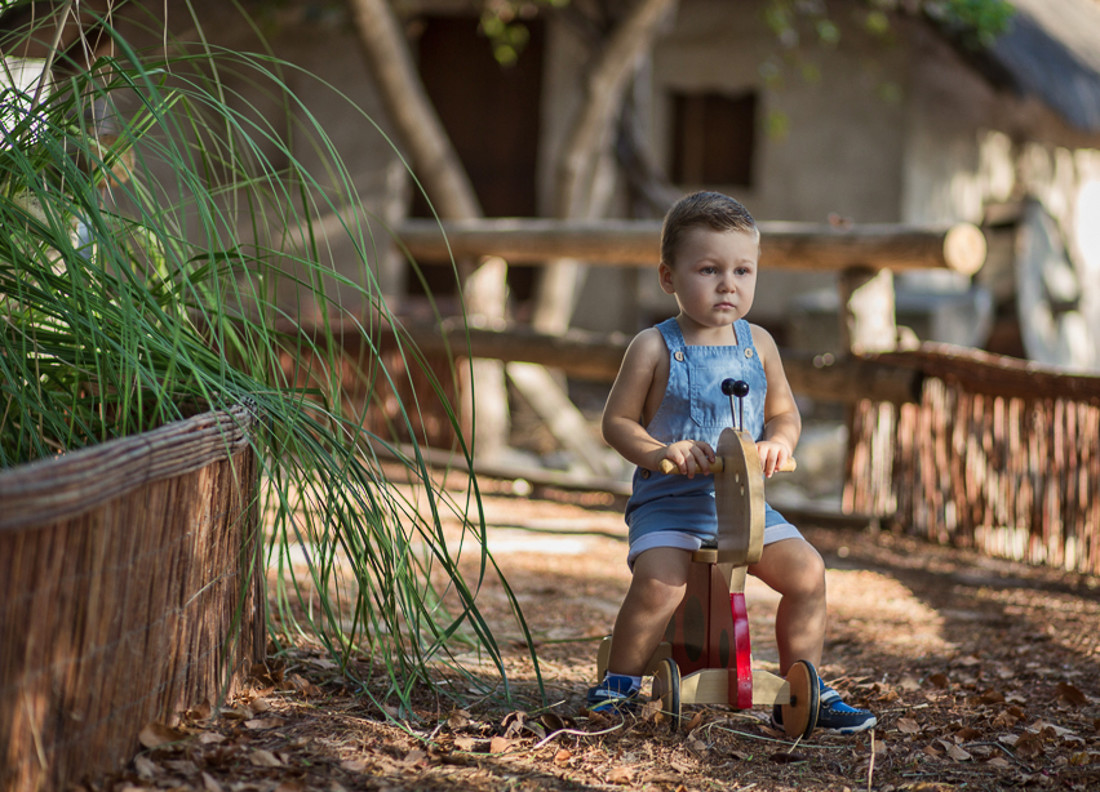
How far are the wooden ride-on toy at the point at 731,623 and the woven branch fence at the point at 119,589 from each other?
83 centimetres

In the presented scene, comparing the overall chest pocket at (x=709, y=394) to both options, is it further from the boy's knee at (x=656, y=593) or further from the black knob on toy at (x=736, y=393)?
the boy's knee at (x=656, y=593)

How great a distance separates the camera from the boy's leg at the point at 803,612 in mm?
2162

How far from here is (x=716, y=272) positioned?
7.23 ft

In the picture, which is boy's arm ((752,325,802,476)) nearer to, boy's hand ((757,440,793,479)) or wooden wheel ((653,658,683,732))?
boy's hand ((757,440,793,479))

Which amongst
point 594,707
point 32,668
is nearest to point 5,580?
point 32,668

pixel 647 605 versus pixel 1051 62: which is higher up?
pixel 1051 62

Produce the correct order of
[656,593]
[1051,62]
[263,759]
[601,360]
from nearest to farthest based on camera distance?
[263,759] → [656,593] → [601,360] → [1051,62]

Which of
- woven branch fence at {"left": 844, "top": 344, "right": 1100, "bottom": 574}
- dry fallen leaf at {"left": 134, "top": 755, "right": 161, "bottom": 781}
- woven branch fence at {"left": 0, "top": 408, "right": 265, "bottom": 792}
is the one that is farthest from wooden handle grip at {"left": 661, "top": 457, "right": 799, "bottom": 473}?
woven branch fence at {"left": 844, "top": 344, "right": 1100, "bottom": 574}

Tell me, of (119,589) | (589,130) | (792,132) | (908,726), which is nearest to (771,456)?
(908,726)

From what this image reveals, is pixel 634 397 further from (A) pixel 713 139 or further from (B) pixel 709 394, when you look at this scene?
(A) pixel 713 139

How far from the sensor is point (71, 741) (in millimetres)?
1535

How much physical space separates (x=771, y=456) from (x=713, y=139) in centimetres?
820

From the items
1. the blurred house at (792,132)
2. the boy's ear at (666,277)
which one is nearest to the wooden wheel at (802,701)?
the boy's ear at (666,277)

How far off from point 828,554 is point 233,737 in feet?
8.99
